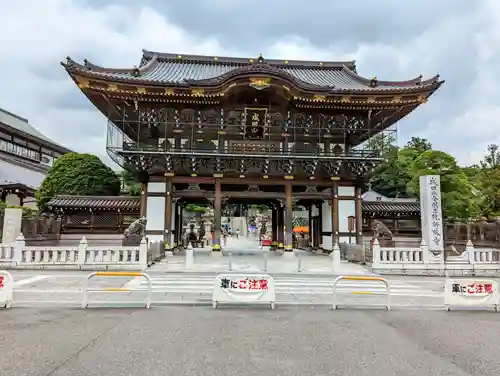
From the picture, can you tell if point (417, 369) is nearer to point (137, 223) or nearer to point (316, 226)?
point (137, 223)

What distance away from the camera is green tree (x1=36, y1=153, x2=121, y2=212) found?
23453 mm

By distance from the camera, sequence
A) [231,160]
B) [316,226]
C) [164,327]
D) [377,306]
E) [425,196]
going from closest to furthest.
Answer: [164,327]
[377,306]
[425,196]
[231,160]
[316,226]

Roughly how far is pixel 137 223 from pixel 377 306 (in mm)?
12118

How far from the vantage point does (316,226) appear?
25.8m

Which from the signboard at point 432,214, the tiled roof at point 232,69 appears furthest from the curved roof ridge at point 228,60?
the signboard at point 432,214

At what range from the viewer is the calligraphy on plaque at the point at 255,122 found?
2025 cm

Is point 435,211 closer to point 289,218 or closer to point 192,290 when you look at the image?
point 289,218

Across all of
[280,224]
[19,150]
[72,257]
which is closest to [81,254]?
[72,257]

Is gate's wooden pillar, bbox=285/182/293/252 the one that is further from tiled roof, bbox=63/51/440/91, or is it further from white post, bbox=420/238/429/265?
white post, bbox=420/238/429/265

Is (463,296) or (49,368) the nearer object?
(49,368)

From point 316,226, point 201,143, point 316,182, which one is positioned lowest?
point 316,226

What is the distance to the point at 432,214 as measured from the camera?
1602 centimetres

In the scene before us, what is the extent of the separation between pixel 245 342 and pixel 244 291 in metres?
2.56

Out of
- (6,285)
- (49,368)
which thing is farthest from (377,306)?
(6,285)
